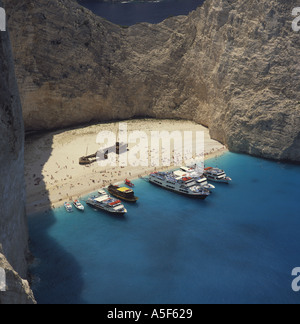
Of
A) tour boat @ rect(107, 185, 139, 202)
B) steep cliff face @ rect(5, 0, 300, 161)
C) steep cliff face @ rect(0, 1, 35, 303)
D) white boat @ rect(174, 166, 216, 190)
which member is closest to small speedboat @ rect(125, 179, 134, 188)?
tour boat @ rect(107, 185, 139, 202)

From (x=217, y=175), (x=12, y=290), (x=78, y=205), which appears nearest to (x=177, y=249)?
(x=78, y=205)

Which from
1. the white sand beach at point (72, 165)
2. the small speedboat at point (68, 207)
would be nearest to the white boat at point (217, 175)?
the white sand beach at point (72, 165)

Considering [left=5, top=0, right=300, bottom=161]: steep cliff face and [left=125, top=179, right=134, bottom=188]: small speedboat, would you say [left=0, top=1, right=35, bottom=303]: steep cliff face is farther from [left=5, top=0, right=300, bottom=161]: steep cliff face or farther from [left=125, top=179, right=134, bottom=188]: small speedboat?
[left=5, top=0, right=300, bottom=161]: steep cliff face

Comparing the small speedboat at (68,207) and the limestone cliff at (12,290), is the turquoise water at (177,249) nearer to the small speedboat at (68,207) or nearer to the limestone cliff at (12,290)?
the small speedboat at (68,207)

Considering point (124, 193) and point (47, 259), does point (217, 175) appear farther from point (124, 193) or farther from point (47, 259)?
point (47, 259)

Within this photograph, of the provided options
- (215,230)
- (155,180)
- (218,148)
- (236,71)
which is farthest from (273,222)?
Answer: (236,71)
